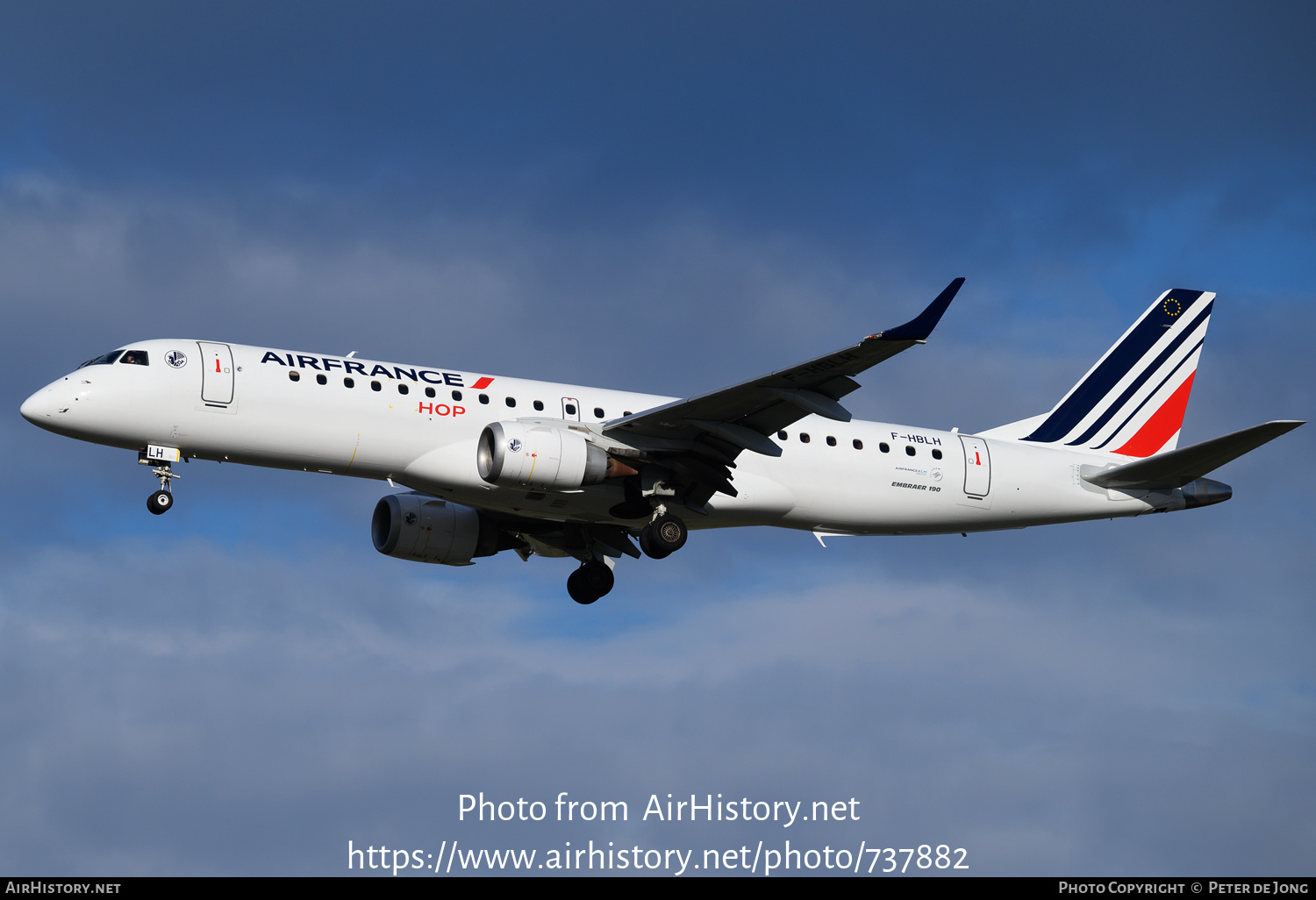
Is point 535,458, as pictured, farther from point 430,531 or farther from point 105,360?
point 105,360

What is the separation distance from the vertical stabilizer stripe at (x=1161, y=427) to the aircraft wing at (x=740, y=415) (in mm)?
12670

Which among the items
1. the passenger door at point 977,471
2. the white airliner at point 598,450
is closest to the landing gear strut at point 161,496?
the white airliner at point 598,450

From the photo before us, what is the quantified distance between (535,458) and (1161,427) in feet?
63.9

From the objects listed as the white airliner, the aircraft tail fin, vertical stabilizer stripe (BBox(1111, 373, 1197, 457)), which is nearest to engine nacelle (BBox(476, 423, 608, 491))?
the white airliner

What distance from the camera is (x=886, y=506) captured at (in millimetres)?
36281

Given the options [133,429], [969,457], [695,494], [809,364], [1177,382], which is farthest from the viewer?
[1177,382]

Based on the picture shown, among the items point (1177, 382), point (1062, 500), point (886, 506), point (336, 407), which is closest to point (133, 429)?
point (336, 407)

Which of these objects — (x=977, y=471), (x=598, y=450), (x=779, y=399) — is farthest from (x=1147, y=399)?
(x=598, y=450)

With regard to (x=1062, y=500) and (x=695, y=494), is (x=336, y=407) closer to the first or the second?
(x=695, y=494)

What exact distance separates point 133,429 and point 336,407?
442cm

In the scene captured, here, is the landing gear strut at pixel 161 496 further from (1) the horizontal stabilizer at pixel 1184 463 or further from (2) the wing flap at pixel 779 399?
(1) the horizontal stabilizer at pixel 1184 463

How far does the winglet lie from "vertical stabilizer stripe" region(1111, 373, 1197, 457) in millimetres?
15197

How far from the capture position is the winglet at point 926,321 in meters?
27.1

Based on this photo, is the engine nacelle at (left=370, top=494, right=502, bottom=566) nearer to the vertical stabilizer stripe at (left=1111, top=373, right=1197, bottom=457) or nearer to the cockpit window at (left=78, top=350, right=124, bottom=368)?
the cockpit window at (left=78, top=350, right=124, bottom=368)
